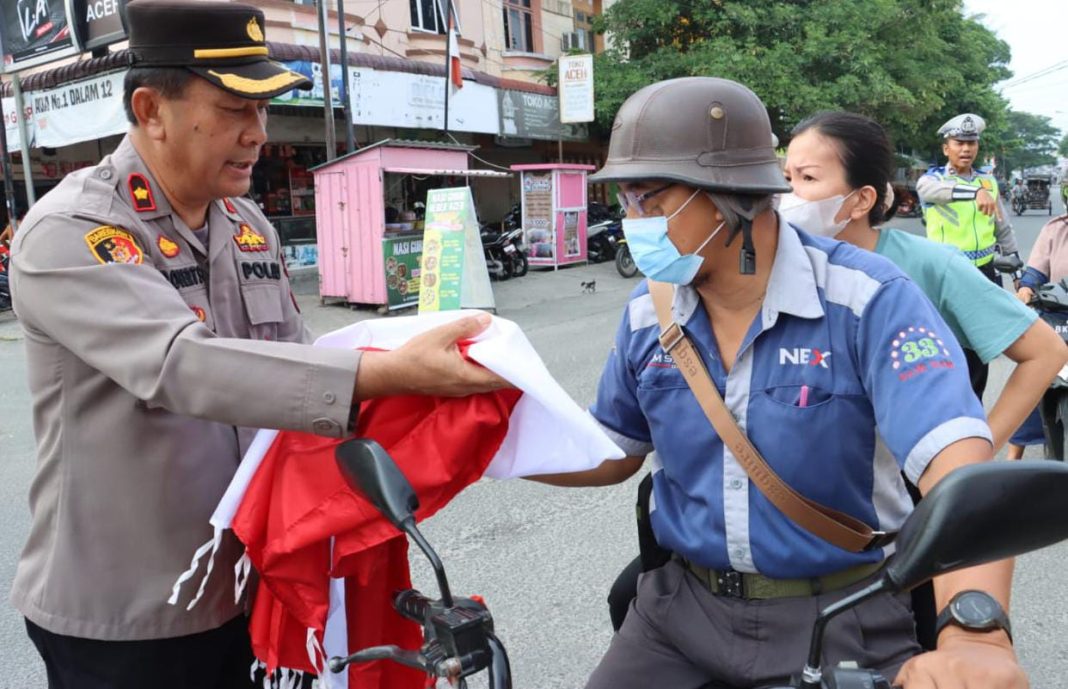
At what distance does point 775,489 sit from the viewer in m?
1.65

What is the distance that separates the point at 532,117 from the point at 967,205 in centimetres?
1405

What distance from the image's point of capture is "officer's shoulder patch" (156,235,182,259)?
5.73 feet

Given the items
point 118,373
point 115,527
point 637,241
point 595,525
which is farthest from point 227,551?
point 595,525

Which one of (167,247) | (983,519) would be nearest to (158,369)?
(167,247)

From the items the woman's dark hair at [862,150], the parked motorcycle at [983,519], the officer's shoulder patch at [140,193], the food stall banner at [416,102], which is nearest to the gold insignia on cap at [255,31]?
the officer's shoulder patch at [140,193]

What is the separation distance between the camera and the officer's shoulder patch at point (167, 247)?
1745mm

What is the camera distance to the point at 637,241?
185cm

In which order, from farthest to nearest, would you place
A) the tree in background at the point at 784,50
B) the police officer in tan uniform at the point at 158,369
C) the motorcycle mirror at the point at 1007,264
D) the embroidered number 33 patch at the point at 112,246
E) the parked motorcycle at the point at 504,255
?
the tree in background at the point at 784,50 → the parked motorcycle at the point at 504,255 → the motorcycle mirror at the point at 1007,264 → the embroidered number 33 patch at the point at 112,246 → the police officer in tan uniform at the point at 158,369

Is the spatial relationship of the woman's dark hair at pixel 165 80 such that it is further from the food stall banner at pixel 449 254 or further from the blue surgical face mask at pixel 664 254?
the food stall banner at pixel 449 254

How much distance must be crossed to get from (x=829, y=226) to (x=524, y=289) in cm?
1229

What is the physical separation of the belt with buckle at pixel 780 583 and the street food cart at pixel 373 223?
10.9m

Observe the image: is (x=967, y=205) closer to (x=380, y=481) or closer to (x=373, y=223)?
(x=380, y=481)

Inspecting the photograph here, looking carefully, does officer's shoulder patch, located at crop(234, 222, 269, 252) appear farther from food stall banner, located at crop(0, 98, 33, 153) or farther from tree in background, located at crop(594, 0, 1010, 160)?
tree in background, located at crop(594, 0, 1010, 160)

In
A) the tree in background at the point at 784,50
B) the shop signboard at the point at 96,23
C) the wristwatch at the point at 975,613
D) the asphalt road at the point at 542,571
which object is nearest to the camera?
the wristwatch at the point at 975,613
